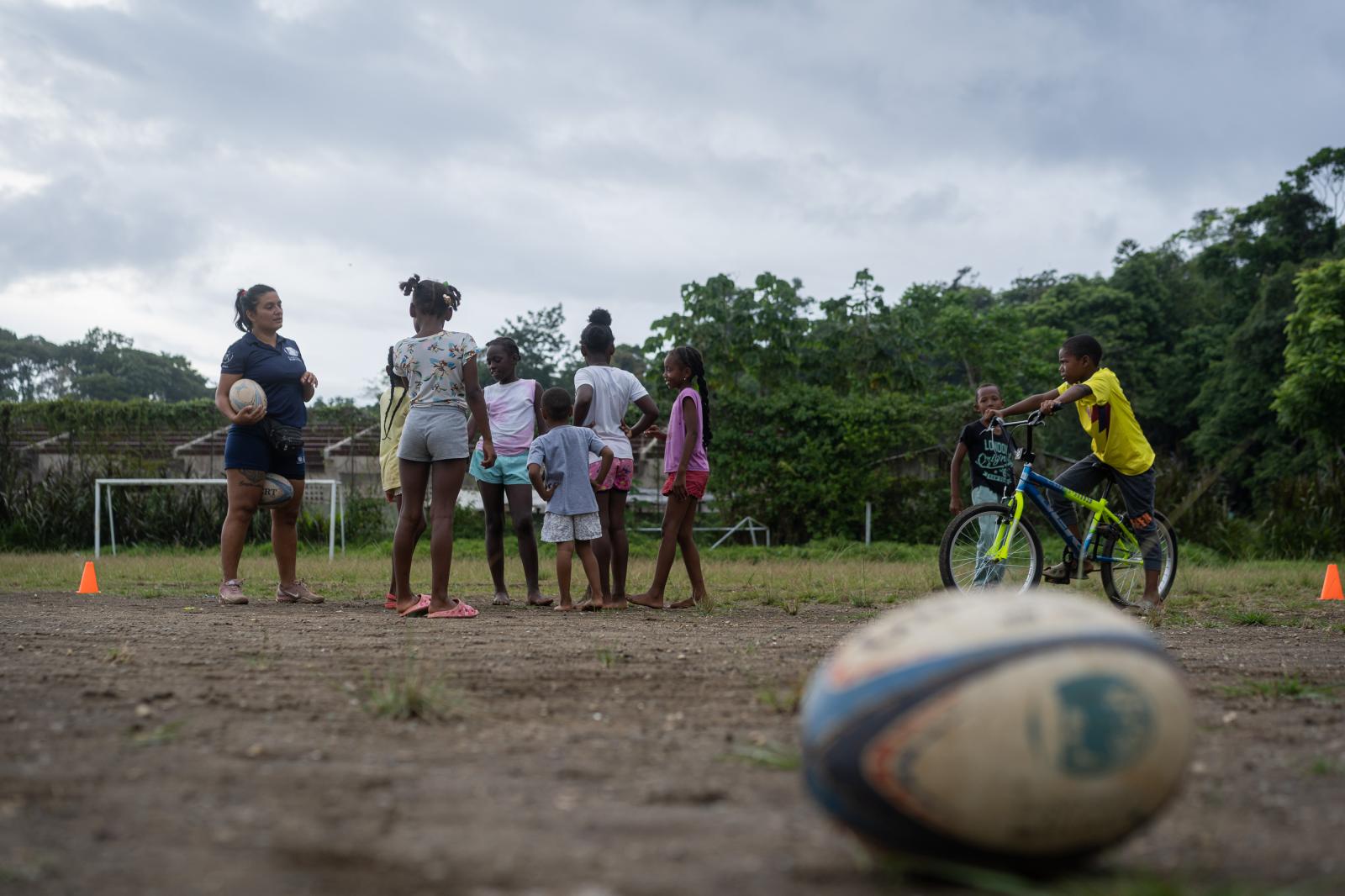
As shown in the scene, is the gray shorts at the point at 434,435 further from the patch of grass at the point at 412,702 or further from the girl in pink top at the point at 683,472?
the patch of grass at the point at 412,702

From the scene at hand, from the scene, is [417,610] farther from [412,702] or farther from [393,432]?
[412,702]

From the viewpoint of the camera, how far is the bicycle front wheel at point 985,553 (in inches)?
316

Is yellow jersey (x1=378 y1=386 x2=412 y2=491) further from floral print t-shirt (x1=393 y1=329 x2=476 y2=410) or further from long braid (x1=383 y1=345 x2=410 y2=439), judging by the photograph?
floral print t-shirt (x1=393 y1=329 x2=476 y2=410)

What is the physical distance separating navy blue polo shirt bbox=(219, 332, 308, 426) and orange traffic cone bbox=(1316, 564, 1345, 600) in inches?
342

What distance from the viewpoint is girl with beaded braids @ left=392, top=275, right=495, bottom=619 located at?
23.9 ft

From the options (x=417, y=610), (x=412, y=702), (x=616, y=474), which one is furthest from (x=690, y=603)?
(x=412, y=702)

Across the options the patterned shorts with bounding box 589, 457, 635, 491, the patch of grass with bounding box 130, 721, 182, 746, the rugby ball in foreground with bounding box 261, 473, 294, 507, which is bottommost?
the patch of grass with bounding box 130, 721, 182, 746

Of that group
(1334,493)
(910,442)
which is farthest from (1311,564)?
(910,442)

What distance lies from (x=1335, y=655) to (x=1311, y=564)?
9.50 metres

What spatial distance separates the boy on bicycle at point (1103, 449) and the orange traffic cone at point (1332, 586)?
2.61m

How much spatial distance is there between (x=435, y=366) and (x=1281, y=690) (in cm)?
496

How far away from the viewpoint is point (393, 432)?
27.7 ft

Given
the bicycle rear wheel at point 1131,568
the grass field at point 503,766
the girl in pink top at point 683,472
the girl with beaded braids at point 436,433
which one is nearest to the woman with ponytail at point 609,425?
the girl in pink top at point 683,472

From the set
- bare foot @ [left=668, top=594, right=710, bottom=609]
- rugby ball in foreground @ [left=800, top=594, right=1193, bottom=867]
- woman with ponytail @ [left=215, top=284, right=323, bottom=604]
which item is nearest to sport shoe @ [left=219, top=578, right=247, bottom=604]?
woman with ponytail @ [left=215, top=284, right=323, bottom=604]
